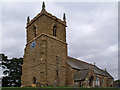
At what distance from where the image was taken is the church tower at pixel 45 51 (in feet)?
97.1

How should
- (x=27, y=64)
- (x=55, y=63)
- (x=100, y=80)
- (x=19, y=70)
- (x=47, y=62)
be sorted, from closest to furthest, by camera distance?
1. (x=47, y=62)
2. (x=55, y=63)
3. (x=27, y=64)
4. (x=100, y=80)
5. (x=19, y=70)

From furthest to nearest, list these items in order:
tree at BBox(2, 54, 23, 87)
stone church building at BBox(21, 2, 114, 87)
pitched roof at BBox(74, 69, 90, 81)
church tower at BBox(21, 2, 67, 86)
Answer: tree at BBox(2, 54, 23, 87), pitched roof at BBox(74, 69, 90, 81), stone church building at BBox(21, 2, 114, 87), church tower at BBox(21, 2, 67, 86)

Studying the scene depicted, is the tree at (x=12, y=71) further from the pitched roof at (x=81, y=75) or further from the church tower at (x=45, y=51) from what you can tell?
the pitched roof at (x=81, y=75)

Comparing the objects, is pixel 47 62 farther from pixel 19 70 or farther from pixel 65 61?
pixel 19 70

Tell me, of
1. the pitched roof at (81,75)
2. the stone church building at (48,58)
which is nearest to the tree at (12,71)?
the stone church building at (48,58)

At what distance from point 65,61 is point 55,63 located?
11.9 feet

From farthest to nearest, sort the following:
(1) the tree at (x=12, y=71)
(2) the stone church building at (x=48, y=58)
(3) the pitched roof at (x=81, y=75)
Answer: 1. (1) the tree at (x=12, y=71)
2. (3) the pitched roof at (x=81, y=75)
3. (2) the stone church building at (x=48, y=58)

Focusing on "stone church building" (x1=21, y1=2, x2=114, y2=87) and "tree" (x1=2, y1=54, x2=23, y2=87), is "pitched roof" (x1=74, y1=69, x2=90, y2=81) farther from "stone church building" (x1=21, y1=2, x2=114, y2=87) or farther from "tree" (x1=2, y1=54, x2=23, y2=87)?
"tree" (x1=2, y1=54, x2=23, y2=87)

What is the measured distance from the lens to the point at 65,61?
1369 inches

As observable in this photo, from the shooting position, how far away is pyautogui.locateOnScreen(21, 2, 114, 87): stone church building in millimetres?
29792

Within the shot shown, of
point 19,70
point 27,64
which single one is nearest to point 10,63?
point 19,70

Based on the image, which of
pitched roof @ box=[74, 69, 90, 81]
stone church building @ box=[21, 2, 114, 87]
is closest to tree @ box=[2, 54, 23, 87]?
stone church building @ box=[21, 2, 114, 87]

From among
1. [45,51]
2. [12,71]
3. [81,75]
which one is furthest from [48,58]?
[12,71]

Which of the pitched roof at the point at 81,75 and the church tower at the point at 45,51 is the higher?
the church tower at the point at 45,51
